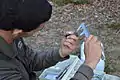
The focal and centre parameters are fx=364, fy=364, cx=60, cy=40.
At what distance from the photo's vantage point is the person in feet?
5.46

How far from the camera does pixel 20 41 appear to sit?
6.90ft

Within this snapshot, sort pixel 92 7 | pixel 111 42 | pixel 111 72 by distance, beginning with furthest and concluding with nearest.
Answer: pixel 92 7
pixel 111 42
pixel 111 72

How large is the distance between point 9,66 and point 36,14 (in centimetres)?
30

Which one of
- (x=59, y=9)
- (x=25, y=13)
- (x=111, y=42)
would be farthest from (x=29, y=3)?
(x=59, y=9)

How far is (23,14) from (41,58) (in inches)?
25.0

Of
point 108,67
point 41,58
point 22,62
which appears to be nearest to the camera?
point 22,62

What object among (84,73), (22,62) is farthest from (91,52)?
(22,62)

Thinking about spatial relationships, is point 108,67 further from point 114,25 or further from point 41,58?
point 41,58

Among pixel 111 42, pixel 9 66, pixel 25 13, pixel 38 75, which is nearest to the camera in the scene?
pixel 25 13

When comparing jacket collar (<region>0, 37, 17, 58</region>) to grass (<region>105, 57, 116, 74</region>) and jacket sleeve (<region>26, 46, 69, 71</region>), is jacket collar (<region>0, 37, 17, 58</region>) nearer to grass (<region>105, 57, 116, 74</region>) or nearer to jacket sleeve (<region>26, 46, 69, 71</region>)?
jacket sleeve (<region>26, 46, 69, 71</region>)

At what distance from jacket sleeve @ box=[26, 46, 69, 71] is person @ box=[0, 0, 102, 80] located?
0.02 meters

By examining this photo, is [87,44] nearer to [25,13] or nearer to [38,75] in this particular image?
[25,13]

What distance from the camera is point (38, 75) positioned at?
297 cm

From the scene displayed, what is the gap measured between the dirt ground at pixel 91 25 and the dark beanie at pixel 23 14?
1.62 metres
